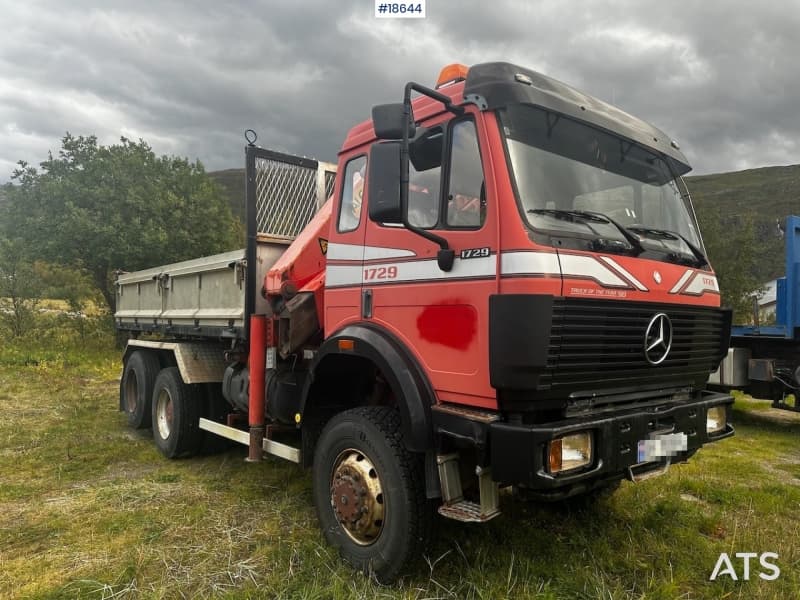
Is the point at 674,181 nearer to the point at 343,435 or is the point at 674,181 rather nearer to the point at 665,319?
the point at 665,319

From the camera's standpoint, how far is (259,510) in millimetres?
4250

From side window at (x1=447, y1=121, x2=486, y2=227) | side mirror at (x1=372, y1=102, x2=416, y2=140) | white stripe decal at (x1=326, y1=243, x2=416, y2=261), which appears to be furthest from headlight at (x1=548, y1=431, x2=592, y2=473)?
side mirror at (x1=372, y1=102, x2=416, y2=140)

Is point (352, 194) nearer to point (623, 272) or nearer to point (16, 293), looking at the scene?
point (623, 272)

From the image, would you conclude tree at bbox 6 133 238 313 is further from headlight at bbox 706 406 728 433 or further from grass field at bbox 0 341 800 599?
headlight at bbox 706 406 728 433

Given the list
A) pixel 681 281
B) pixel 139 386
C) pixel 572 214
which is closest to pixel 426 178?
pixel 572 214

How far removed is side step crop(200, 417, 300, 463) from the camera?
4.05 m

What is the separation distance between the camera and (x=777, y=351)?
7262mm

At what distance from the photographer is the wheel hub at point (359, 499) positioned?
315cm

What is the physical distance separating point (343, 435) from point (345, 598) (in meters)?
0.88

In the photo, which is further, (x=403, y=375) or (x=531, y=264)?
(x=403, y=375)

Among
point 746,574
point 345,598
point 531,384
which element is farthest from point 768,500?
point 345,598

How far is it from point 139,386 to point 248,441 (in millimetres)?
2809

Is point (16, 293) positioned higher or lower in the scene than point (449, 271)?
higher

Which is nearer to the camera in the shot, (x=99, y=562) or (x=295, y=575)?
(x=295, y=575)
